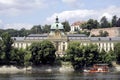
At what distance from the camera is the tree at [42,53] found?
481ft

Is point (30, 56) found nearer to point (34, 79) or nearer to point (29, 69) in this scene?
point (29, 69)

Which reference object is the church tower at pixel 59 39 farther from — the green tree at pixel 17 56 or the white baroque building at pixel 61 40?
the green tree at pixel 17 56

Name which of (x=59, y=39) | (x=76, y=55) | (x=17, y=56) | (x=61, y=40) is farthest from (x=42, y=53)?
(x=61, y=40)

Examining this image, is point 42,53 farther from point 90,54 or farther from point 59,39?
point 59,39

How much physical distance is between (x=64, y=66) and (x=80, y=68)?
4.77 m

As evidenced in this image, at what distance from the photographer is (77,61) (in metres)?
147

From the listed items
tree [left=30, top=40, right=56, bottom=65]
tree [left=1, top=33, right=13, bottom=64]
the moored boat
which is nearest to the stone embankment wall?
tree [left=30, top=40, right=56, bottom=65]

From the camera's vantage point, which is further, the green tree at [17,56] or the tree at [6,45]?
the tree at [6,45]

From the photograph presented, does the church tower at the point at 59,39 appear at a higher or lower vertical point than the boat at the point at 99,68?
higher

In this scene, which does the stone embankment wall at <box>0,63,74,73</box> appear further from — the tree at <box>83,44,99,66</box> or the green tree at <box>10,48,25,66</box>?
the tree at <box>83,44,99,66</box>

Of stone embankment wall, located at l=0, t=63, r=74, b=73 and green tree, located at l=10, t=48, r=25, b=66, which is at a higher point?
green tree, located at l=10, t=48, r=25, b=66

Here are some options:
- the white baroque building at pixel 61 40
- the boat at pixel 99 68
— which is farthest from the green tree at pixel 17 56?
the white baroque building at pixel 61 40

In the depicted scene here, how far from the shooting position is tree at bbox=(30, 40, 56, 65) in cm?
14662

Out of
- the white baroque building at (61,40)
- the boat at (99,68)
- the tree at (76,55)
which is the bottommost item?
the boat at (99,68)
